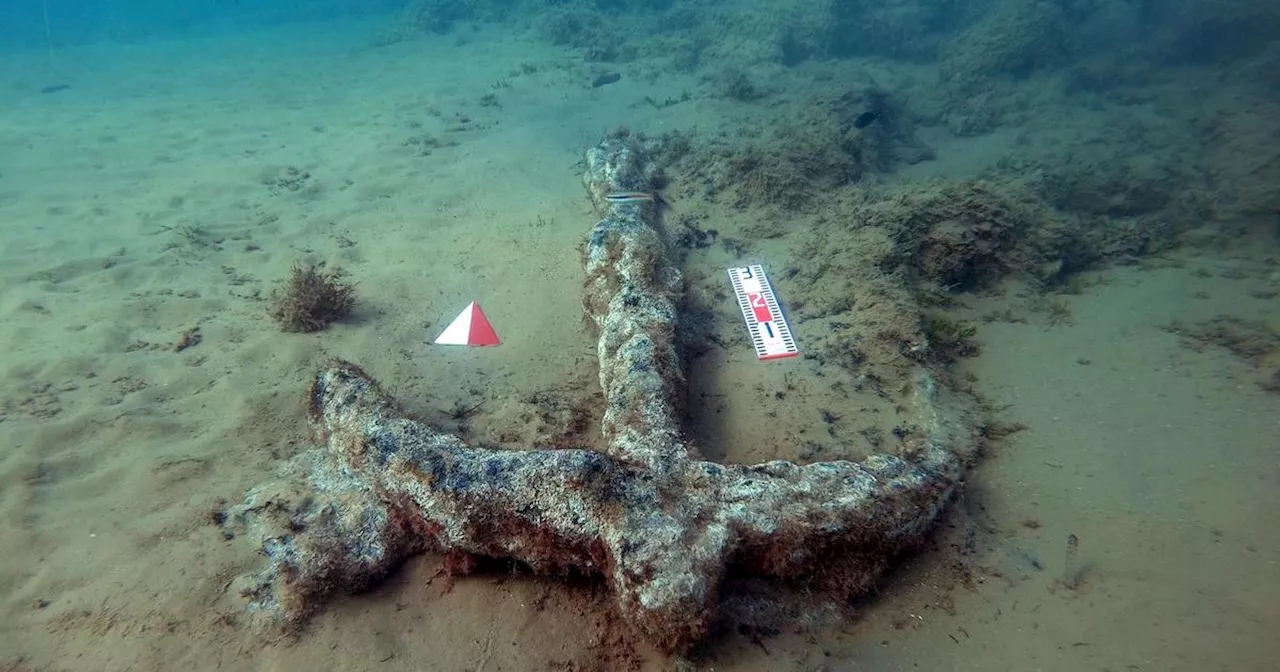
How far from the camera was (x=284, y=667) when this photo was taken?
2896 millimetres

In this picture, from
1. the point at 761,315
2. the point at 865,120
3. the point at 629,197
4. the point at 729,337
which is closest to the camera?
the point at 729,337

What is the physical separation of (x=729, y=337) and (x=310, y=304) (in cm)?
386

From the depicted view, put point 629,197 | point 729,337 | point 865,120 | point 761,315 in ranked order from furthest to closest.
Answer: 1. point 865,120
2. point 629,197
3. point 761,315
4. point 729,337

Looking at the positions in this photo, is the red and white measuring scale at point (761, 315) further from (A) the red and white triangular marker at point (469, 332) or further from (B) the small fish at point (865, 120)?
(B) the small fish at point (865, 120)

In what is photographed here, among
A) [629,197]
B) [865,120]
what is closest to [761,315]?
[629,197]

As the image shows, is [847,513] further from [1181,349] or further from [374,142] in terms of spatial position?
[374,142]

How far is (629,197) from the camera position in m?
7.21

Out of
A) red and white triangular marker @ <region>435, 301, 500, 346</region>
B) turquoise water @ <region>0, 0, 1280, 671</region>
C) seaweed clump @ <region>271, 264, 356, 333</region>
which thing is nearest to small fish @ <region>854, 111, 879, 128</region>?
turquoise water @ <region>0, 0, 1280, 671</region>

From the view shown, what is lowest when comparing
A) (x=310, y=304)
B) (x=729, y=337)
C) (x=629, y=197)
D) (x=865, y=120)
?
(x=729, y=337)

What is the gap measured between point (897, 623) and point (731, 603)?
87 cm

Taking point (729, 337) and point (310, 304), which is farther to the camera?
point (310, 304)

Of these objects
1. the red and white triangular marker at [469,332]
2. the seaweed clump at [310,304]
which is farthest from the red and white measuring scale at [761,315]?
the seaweed clump at [310,304]

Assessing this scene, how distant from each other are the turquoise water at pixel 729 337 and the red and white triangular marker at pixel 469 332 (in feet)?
0.46

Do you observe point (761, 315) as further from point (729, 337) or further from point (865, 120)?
point (865, 120)
